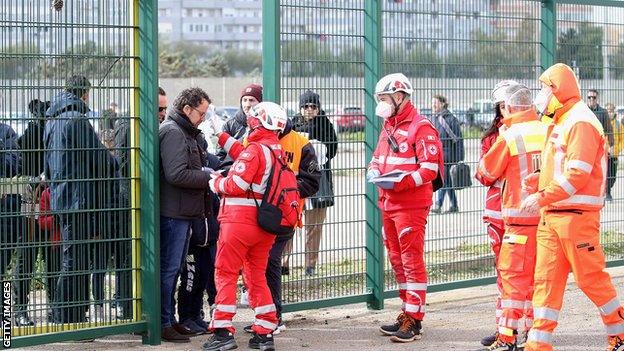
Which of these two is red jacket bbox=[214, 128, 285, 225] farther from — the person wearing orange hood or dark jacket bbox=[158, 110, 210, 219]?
the person wearing orange hood

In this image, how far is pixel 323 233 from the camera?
401 inches

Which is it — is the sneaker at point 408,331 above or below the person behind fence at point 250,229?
below

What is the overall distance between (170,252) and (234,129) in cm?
148

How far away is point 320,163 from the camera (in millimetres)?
10031

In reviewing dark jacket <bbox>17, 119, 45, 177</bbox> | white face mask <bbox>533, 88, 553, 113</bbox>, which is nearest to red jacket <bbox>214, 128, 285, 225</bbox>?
dark jacket <bbox>17, 119, 45, 177</bbox>

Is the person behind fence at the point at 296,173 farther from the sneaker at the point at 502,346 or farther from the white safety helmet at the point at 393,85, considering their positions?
the sneaker at the point at 502,346

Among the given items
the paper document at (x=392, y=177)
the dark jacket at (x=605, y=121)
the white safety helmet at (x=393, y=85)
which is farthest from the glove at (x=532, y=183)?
the dark jacket at (x=605, y=121)

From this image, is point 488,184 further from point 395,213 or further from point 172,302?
point 172,302

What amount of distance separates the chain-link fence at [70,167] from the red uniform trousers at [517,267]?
108 inches

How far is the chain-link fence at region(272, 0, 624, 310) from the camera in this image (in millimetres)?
10125

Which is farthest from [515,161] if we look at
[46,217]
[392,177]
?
[46,217]

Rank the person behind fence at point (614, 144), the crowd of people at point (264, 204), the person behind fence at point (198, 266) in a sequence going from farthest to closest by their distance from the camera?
the person behind fence at point (614, 144) < the person behind fence at point (198, 266) < the crowd of people at point (264, 204)

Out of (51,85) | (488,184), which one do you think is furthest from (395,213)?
(51,85)

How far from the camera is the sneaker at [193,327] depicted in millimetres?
9404
